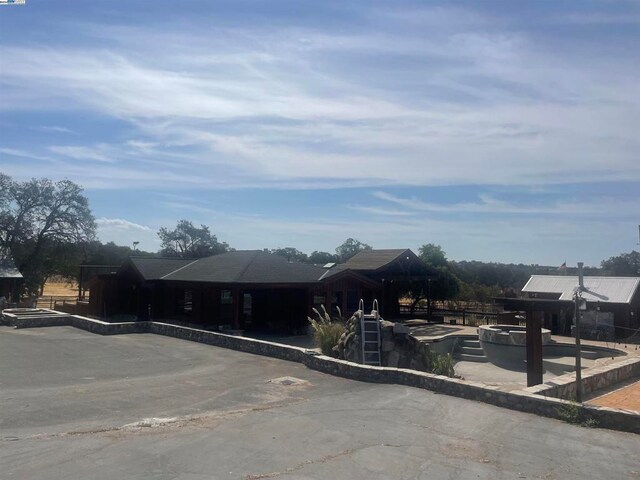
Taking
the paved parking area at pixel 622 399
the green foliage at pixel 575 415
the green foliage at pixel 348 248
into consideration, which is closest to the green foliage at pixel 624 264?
the green foliage at pixel 348 248

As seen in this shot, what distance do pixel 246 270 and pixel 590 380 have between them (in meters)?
15.2

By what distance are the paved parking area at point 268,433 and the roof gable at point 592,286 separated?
16976 millimetres

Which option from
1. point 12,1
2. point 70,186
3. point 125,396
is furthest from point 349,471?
point 70,186

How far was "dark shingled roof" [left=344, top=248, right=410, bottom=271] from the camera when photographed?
1299 inches

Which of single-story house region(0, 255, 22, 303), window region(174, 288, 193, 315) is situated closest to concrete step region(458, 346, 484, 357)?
window region(174, 288, 193, 315)

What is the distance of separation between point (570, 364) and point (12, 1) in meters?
18.8

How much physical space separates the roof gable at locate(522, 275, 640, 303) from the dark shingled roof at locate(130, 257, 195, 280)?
1831 centimetres

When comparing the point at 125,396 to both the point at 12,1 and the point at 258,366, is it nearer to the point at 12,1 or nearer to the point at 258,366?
the point at 258,366

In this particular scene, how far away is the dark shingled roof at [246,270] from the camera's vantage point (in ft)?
76.8

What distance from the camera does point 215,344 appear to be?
18.2 metres

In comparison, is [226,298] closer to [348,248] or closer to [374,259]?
[374,259]

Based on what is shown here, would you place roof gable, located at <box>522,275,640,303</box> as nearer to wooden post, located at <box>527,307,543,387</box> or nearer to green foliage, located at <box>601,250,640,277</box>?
wooden post, located at <box>527,307,543,387</box>

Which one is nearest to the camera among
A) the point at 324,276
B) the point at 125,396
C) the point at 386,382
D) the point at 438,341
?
the point at 125,396

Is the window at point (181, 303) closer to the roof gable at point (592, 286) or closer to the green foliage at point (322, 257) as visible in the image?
the roof gable at point (592, 286)
